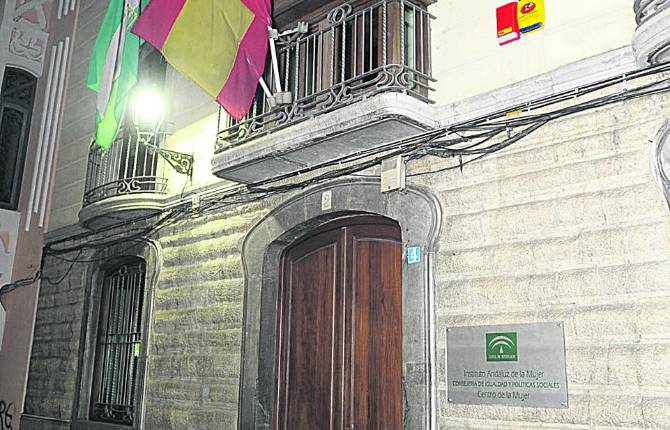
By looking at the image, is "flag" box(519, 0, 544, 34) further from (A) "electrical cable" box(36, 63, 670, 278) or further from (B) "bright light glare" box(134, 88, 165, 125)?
(B) "bright light glare" box(134, 88, 165, 125)

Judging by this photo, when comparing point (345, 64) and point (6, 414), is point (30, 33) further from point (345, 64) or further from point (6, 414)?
point (345, 64)

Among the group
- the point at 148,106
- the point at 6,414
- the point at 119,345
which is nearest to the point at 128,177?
the point at 148,106

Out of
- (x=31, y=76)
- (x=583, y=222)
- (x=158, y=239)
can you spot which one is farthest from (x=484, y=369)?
(x=31, y=76)

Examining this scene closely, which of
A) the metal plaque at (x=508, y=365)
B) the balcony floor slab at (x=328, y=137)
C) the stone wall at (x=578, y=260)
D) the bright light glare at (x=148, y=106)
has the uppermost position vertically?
the bright light glare at (x=148, y=106)

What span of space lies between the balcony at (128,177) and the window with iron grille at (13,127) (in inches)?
58.4

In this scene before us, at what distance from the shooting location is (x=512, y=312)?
4.73 metres

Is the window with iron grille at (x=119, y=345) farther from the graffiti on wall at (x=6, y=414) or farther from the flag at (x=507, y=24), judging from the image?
the flag at (x=507, y=24)

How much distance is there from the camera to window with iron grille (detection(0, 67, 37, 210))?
32.2 feet

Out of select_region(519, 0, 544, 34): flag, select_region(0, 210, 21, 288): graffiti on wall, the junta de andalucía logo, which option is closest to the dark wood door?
the junta de andalucía logo

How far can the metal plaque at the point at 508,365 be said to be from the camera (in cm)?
444

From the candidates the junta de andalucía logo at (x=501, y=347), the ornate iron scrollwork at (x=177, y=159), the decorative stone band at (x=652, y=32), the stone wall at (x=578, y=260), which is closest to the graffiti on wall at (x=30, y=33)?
the ornate iron scrollwork at (x=177, y=159)

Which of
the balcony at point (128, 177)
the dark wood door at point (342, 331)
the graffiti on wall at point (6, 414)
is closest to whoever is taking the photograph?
the dark wood door at point (342, 331)

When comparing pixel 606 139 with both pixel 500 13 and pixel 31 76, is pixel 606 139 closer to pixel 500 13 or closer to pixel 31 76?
pixel 500 13

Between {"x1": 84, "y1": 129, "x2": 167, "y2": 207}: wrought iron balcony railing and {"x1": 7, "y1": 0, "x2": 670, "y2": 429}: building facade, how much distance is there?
1.2 inches
